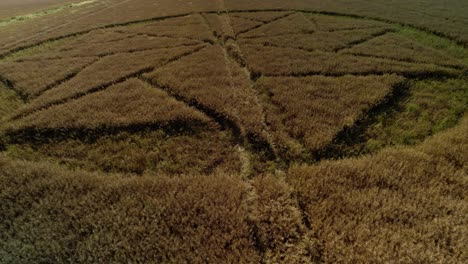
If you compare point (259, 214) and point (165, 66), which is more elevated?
point (165, 66)

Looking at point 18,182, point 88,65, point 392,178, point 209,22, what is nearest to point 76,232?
point 18,182

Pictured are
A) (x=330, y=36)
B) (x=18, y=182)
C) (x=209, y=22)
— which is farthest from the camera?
(x=209, y=22)

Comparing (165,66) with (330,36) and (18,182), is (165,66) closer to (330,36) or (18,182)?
(18,182)

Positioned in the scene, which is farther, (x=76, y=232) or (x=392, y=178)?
(x=392, y=178)

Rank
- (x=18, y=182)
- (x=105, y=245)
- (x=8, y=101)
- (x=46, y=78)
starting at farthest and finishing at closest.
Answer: (x=46, y=78)
(x=8, y=101)
(x=18, y=182)
(x=105, y=245)

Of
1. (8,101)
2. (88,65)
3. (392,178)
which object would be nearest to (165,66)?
(88,65)

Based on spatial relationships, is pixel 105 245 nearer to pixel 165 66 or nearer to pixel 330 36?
pixel 165 66

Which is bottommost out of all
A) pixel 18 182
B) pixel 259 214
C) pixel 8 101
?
pixel 259 214
